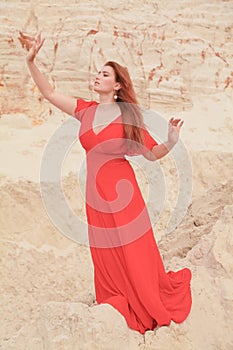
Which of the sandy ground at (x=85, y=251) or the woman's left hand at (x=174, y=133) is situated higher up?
the woman's left hand at (x=174, y=133)

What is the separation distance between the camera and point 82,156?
827 centimetres

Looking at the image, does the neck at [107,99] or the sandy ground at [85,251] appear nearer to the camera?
the sandy ground at [85,251]

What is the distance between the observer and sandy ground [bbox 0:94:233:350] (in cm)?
332

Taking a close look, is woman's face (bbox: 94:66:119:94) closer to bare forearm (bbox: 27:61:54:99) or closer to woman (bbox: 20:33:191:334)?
woman (bbox: 20:33:191:334)

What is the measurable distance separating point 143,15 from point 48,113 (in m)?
2.49

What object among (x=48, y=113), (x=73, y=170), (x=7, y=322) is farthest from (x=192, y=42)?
(x=7, y=322)

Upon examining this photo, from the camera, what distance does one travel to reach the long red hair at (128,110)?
11.0 feet

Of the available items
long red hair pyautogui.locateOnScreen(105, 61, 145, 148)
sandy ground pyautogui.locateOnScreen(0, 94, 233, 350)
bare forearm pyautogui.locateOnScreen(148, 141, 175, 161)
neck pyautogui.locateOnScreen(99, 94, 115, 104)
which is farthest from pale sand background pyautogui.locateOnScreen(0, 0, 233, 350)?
neck pyautogui.locateOnScreen(99, 94, 115, 104)

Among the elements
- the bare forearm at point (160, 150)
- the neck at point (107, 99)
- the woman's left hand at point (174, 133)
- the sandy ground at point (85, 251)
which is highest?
the neck at point (107, 99)

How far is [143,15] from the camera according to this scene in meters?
10.6

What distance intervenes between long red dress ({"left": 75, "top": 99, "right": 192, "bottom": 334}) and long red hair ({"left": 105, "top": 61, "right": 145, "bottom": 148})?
0.13ft

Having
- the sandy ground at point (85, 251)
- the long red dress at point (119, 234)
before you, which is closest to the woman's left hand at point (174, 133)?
the long red dress at point (119, 234)

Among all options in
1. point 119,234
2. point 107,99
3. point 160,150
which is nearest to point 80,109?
point 107,99

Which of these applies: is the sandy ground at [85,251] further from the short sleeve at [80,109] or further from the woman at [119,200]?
the short sleeve at [80,109]
